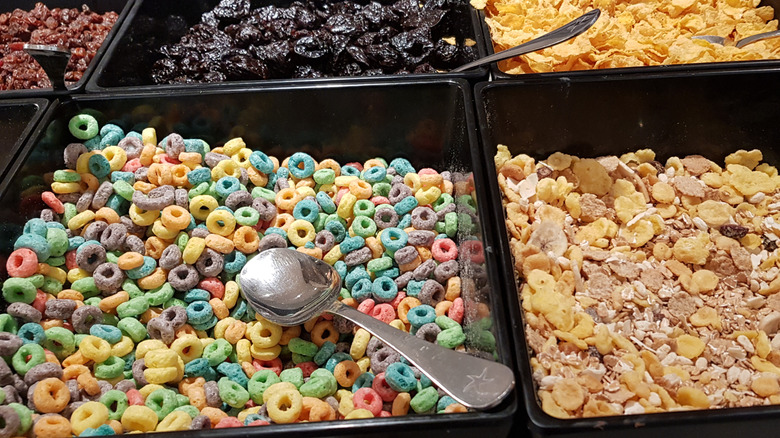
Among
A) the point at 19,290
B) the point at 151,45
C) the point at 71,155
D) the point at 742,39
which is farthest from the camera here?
the point at 151,45

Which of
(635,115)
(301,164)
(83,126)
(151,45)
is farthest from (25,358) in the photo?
(635,115)

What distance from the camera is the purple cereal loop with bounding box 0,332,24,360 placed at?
0.95m

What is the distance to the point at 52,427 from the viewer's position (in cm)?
A: 90

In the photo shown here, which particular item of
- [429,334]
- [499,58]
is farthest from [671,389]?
[499,58]

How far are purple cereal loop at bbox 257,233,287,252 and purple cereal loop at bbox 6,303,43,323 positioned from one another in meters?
0.42

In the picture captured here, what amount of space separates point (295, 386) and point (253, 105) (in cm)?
68

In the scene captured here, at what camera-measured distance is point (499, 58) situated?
134 centimetres

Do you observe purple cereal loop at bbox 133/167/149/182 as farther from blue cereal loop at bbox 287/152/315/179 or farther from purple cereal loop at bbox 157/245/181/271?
blue cereal loop at bbox 287/152/315/179

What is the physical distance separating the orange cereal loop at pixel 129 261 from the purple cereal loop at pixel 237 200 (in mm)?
210

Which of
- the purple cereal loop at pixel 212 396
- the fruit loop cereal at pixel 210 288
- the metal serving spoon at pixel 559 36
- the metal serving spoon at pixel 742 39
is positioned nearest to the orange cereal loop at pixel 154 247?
the fruit loop cereal at pixel 210 288

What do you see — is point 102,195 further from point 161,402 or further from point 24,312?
point 161,402

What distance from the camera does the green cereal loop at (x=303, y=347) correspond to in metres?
1.09

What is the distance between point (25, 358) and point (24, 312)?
0.09m

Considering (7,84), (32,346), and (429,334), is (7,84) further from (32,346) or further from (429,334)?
(429,334)
